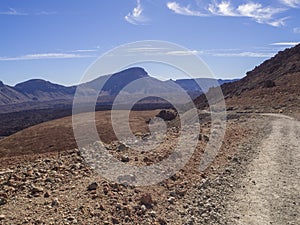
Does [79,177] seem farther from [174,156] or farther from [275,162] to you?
[275,162]

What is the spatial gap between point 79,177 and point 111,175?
36.7 inches

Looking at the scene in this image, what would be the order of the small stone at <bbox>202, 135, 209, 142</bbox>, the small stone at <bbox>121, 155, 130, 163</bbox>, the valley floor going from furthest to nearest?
the small stone at <bbox>202, 135, 209, 142</bbox> → the small stone at <bbox>121, 155, 130, 163</bbox> → the valley floor

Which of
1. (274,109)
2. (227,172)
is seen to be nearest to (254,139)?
(227,172)

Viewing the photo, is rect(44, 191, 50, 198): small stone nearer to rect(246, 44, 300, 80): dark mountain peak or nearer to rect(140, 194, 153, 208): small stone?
rect(140, 194, 153, 208): small stone

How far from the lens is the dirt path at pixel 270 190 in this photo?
860 centimetres

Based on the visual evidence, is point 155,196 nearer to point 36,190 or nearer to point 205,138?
point 36,190

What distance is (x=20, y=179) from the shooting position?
965 centimetres

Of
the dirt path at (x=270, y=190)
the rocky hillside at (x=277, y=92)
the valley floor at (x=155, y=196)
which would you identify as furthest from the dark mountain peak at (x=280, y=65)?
the valley floor at (x=155, y=196)

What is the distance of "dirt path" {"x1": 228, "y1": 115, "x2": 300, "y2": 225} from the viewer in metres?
8.60

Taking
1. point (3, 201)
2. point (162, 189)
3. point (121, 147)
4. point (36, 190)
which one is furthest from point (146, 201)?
point (121, 147)

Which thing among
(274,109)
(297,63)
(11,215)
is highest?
(297,63)

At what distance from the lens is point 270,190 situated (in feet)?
34.1

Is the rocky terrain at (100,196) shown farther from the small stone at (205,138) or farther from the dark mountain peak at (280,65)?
the dark mountain peak at (280,65)

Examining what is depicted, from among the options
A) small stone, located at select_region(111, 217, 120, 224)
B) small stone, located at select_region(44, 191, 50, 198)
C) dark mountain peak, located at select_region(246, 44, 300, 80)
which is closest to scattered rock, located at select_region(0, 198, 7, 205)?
small stone, located at select_region(44, 191, 50, 198)
